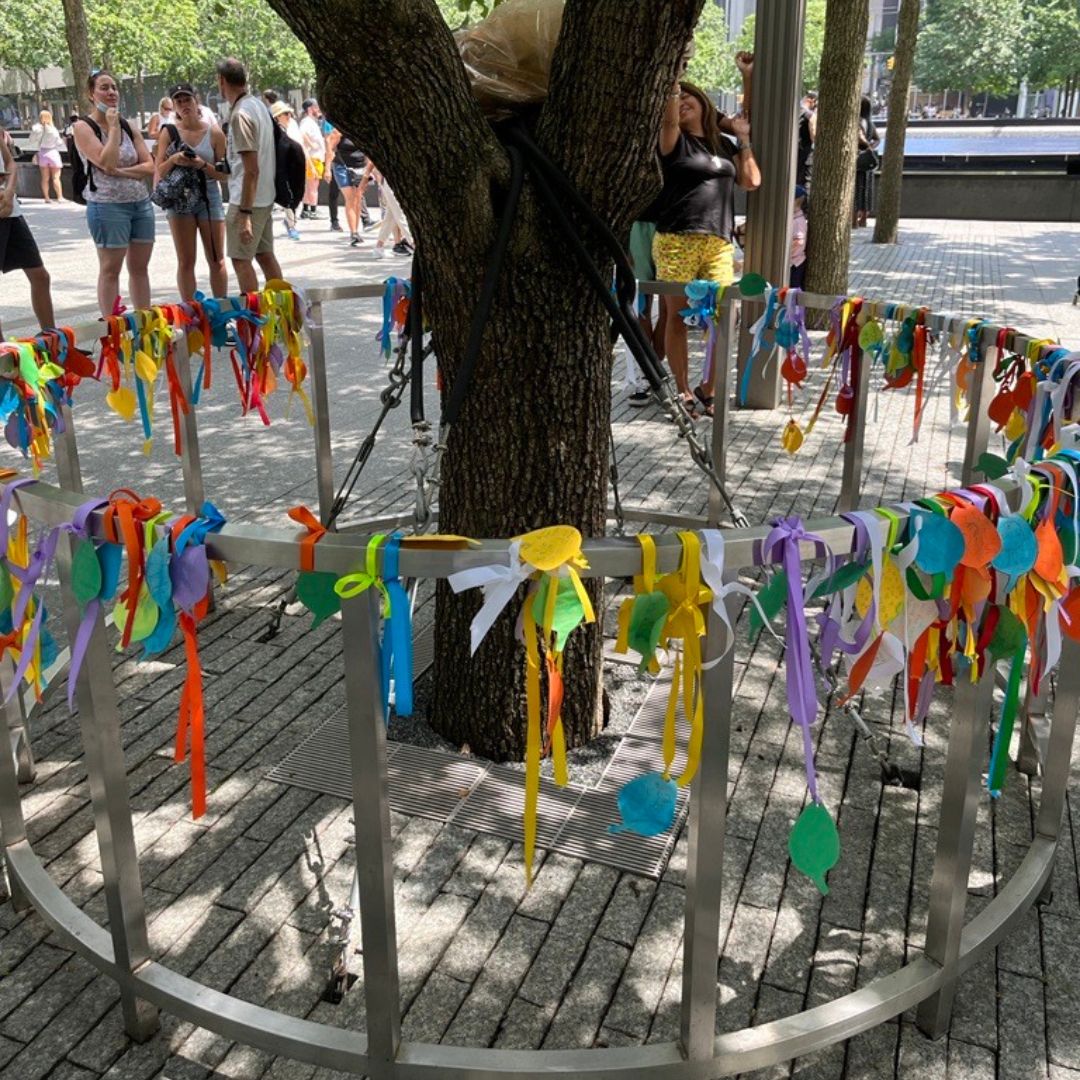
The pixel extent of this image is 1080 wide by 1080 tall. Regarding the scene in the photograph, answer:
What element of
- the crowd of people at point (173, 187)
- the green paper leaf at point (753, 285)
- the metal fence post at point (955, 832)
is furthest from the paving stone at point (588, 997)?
the crowd of people at point (173, 187)

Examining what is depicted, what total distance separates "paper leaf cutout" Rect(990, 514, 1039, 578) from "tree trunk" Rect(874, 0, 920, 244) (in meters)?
14.5

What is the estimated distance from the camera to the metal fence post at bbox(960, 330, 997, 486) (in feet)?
12.1

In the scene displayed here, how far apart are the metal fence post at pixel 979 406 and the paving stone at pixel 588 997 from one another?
6.21 ft

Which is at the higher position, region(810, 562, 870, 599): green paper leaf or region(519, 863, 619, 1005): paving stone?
region(810, 562, 870, 599): green paper leaf

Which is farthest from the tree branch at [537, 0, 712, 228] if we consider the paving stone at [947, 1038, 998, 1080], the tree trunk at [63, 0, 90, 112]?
the tree trunk at [63, 0, 90, 112]

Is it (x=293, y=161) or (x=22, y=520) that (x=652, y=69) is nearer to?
(x=22, y=520)

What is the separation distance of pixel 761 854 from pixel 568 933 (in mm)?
606

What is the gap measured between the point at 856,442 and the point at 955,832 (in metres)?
2.73

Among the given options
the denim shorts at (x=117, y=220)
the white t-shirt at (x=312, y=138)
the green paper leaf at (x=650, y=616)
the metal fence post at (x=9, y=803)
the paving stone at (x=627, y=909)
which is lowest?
the paving stone at (x=627, y=909)

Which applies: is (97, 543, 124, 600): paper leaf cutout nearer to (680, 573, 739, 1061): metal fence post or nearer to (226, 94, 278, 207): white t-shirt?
(680, 573, 739, 1061): metal fence post

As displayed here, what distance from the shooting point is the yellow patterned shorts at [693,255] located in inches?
275

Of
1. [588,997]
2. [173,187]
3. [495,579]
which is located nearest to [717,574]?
[495,579]

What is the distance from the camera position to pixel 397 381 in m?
3.73

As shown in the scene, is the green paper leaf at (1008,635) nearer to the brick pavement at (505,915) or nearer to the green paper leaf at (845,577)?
the green paper leaf at (845,577)
